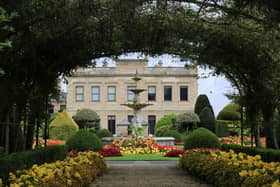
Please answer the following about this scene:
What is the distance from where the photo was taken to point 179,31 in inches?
380

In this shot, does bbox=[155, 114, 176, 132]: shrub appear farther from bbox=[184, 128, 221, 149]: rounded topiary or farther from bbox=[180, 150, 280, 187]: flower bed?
bbox=[180, 150, 280, 187]: flower bed

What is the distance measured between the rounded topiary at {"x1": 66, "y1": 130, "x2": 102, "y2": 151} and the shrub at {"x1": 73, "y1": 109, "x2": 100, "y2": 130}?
19.5 meters

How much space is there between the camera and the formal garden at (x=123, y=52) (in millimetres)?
7277

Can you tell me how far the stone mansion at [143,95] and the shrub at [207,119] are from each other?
697cm

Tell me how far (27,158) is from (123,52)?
4382 mm

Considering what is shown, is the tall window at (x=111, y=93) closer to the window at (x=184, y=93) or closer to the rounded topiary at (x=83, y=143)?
the window at (x=184, y=93)

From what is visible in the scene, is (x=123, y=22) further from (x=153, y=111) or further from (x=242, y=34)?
(x=153, y=111)

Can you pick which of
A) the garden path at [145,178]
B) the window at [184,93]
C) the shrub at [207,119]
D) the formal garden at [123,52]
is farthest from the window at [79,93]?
the formal garden at [123,52]

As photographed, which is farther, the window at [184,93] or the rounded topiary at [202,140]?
the window at [184,93]

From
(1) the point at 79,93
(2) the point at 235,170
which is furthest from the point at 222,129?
(2) the point at 235,170

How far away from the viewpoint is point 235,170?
24.1 ft

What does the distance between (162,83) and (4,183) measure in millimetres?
35272

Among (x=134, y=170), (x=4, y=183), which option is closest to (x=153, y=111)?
(x=134, y=170)

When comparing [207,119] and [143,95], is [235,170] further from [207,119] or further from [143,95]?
[143,95]
